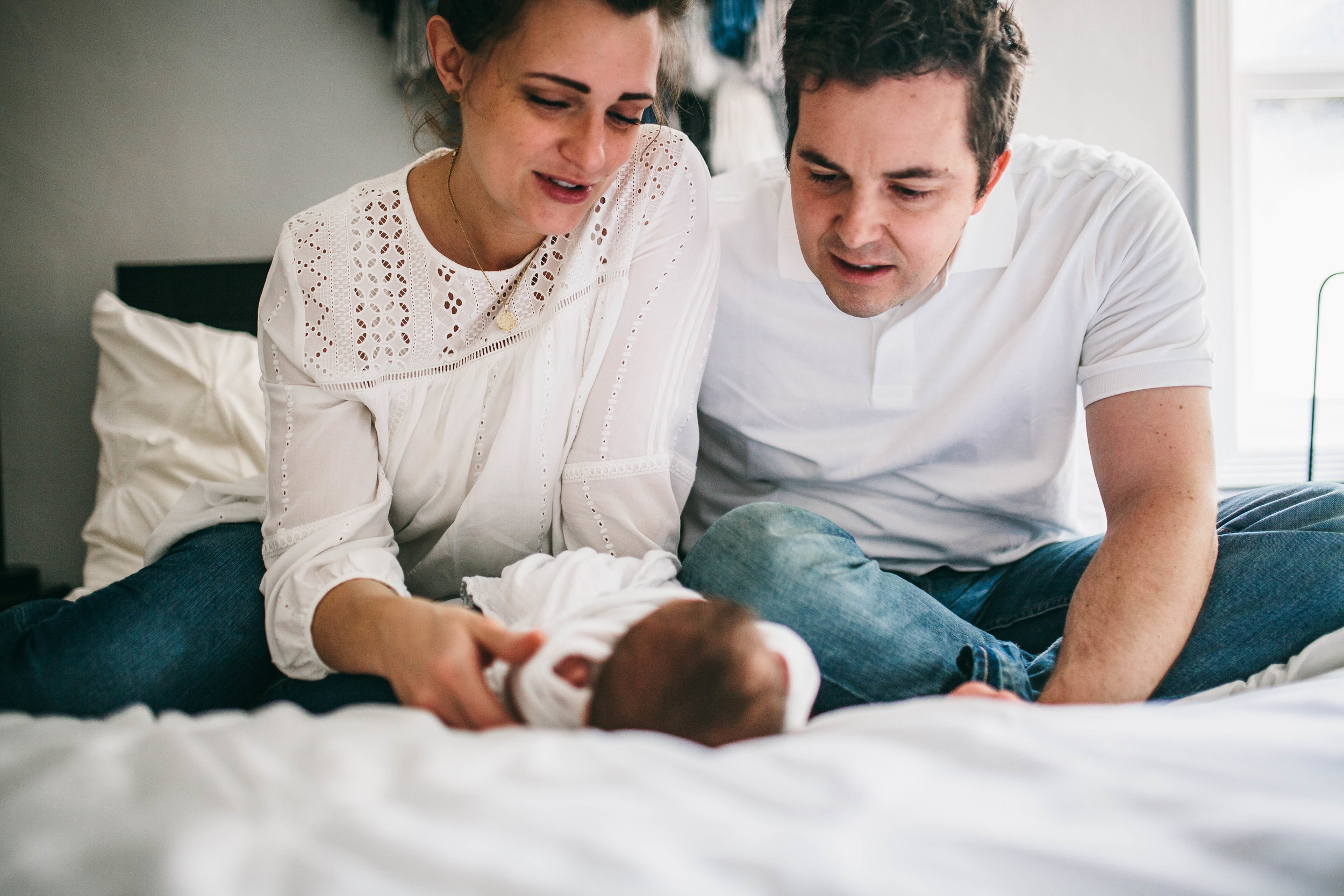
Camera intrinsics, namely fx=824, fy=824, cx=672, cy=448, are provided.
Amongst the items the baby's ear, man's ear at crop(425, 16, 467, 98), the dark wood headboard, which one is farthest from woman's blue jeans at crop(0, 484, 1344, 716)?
the dark wood headboard

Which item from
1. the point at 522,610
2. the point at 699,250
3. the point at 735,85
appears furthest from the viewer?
the point at 735,85

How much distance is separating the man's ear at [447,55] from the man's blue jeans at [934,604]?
0.62 meters

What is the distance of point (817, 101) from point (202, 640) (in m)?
0.94

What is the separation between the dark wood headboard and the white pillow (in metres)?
0.19

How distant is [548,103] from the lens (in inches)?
36.0

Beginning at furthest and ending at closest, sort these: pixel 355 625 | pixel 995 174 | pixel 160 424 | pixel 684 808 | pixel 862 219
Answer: pixel 160 424, pixel 995 174, pixel 862 219, pixel 355 625, pixel 684 808

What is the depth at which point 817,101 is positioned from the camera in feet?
3.28

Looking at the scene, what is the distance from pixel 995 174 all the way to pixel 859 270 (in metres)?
0.25

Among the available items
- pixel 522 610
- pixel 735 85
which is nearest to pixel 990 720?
pixel 522 610

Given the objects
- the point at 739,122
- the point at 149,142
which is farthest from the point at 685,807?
the point at 149,142

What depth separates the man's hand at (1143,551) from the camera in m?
0.80

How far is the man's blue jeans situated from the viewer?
756 mm

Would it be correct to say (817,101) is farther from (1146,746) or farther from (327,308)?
(1146,746)

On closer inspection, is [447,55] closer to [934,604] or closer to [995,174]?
[995,174]
